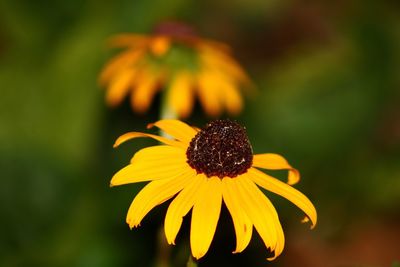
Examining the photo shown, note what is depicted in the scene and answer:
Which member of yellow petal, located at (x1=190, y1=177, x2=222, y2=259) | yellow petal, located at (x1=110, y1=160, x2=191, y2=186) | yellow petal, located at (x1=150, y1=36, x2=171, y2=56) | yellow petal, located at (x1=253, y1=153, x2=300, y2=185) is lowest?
yellow petal, located at (x1=190, y1=177, x2=222, y2=259)

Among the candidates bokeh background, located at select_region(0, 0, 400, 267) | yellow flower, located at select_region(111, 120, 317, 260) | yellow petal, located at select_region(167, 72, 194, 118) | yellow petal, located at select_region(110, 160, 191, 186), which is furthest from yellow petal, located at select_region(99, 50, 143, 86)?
yellow petal, located at select_region(110, 160, 191, 186)

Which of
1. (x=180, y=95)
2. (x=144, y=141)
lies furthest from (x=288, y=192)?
(x=144, y=141)

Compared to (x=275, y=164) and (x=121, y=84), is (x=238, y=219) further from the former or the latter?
(x=121, y=84)

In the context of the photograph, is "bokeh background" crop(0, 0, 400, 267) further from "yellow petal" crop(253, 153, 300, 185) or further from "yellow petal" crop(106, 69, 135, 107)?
"yellow petal" crop(253, 153, 300, 185)

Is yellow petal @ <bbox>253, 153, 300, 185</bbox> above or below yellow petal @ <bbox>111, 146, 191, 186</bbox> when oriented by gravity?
above

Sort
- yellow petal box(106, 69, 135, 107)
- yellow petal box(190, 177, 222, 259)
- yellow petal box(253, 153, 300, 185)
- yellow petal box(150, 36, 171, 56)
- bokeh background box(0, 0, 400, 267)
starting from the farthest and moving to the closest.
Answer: bokeh background box(0, 0, 400, 267), yellow petal box(106, 69, 135, 107), yellow petal box(150, 36, 171, 56), yellow petal box(253, 153, 300, 185), yellow petal box(190, 177, 222, 259)

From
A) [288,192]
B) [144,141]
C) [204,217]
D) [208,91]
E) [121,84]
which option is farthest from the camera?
[144,141]

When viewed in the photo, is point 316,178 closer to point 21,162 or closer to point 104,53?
point 104,53

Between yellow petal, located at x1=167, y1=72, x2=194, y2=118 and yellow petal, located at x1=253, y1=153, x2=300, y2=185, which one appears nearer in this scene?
yellow petal, located at x1=253, y1=153, x2=300, y2=185
